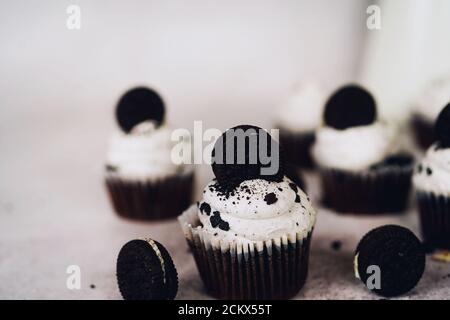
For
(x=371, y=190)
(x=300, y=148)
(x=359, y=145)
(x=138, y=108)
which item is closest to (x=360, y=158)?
(x=359, y=145)

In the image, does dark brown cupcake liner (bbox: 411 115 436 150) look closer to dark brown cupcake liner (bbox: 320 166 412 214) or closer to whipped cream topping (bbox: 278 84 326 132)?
whipped cream topping (bbox: 278 84 326 132)

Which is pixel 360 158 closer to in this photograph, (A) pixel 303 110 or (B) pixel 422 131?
(A) pixel 303 110

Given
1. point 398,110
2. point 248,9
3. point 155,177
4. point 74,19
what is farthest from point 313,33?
point 155,177

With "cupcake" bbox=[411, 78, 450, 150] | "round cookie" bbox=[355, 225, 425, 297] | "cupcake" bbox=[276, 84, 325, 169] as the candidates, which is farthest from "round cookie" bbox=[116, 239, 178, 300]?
"cupcake" bbox=[411, 78, 450, 150]

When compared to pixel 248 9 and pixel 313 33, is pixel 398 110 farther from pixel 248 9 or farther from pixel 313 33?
pixel 248 9

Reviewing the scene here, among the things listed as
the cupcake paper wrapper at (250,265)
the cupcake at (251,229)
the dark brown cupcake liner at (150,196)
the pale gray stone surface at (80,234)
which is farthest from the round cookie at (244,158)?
the dark brown cupcake liner at (150,196)

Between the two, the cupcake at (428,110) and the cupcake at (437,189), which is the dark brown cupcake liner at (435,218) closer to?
the cupcake at (437,189)
